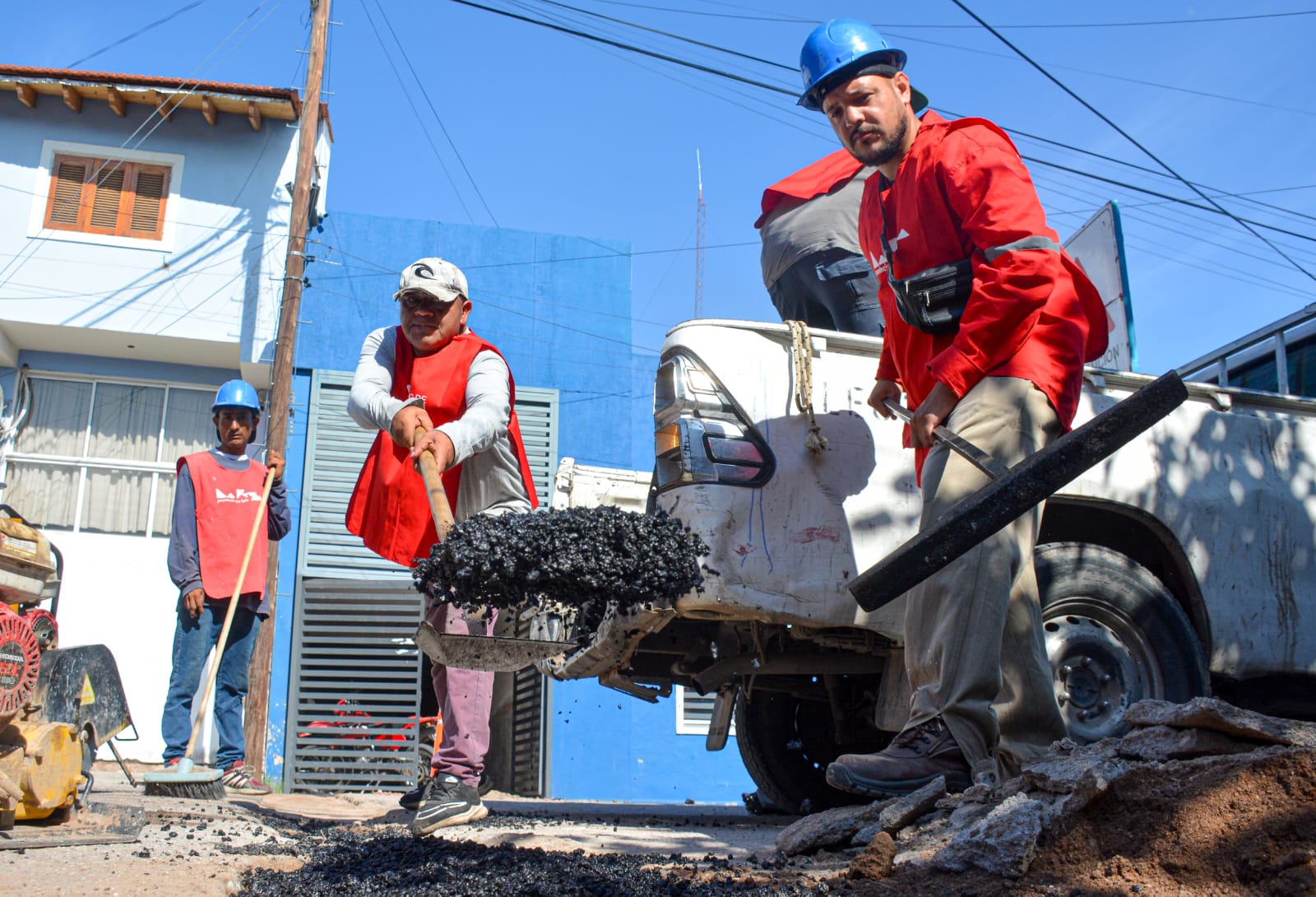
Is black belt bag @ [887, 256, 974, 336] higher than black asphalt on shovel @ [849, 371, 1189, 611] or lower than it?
higher

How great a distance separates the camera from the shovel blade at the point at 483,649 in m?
3.32

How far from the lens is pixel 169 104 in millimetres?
14031

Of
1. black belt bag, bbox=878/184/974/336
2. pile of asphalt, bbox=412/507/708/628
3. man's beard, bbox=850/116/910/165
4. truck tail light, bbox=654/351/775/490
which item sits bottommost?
pile of asphalt, bbox=412/507/708/628

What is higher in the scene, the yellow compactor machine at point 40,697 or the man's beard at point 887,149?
the man's beard at point 887,149

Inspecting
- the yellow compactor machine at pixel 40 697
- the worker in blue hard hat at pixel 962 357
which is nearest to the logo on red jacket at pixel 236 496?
the yellow compactor machine at pixel 40 697

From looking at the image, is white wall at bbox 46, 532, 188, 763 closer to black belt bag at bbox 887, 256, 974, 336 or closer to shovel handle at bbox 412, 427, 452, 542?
shovel handle at bbox 412, 427, 452, 542

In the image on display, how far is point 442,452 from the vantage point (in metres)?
3.56

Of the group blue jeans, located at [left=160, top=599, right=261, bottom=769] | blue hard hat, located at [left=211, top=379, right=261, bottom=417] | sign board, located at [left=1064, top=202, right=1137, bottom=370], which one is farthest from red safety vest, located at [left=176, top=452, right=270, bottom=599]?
sign board, located at [left=1064, top=202, right=1137, bottom=370]

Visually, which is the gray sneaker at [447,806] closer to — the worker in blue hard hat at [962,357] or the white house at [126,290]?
the worker in blue hard hat at [962,357]

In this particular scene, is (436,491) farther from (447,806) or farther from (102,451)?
(102,451)

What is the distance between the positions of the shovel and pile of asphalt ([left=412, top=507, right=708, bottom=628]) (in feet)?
0.37

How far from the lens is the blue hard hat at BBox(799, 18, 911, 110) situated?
362cm

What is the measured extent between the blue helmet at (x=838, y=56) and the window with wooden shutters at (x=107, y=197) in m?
12.6

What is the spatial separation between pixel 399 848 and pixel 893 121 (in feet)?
8.75
